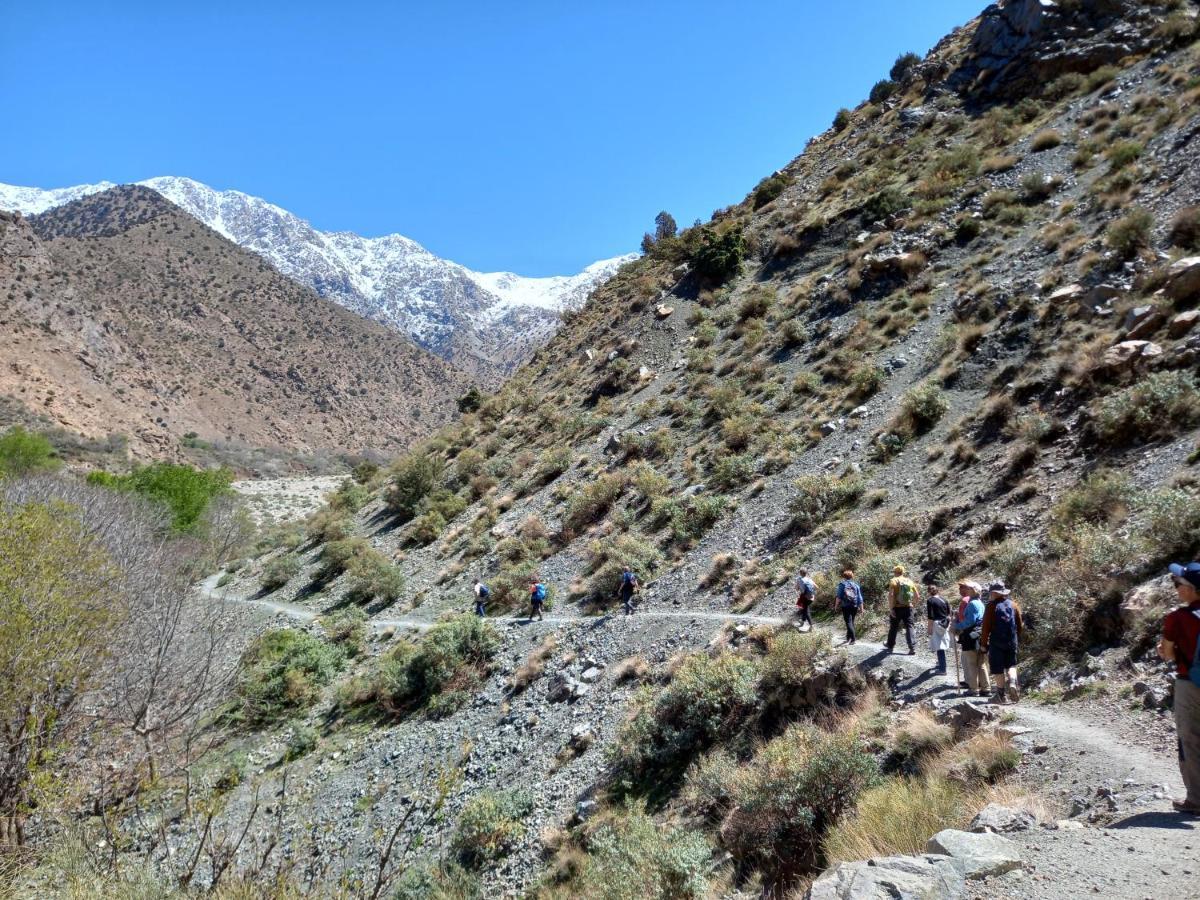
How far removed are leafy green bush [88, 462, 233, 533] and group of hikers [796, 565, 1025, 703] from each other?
39987 mm

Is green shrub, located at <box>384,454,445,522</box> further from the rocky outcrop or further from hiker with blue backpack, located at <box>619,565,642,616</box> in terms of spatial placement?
the rocky outcrop

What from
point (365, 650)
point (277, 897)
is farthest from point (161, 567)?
point (277, 897)

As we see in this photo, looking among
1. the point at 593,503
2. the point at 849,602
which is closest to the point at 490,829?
the point at 849,602

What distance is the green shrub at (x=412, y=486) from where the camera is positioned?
30953 millimetres

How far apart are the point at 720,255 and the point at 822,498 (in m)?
21.3

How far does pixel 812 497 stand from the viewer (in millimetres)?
15172

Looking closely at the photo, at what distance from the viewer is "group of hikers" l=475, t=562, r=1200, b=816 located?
4.36 meters

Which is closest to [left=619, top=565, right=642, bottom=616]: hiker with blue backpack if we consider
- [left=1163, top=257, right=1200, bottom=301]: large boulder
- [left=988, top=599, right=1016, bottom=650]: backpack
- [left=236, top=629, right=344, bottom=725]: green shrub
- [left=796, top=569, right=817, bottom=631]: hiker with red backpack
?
[left=796, top=569, right=817, bottom=631]: hiker with red backpack

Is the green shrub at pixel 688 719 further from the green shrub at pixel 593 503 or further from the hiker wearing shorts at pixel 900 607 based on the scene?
the green shrub at pixel 593 503

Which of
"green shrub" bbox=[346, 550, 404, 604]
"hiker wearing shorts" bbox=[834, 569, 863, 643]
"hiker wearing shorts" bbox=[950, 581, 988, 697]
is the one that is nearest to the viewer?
"hiker wearing shorts" bbox=[950, 581, 988, 697]

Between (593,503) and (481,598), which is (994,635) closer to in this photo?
(481,598)

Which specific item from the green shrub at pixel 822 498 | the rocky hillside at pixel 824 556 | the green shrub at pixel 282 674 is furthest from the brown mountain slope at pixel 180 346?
the green shrub at pixel 822 498

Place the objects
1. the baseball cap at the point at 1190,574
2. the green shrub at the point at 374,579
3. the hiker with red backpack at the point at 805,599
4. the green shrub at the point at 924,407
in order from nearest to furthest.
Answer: the baseball cap at the point at 1190,574 → the hiker with red backpack at the point at 805,599 → the green shrub at the point at 924,407 → the green shrub at the point at 374,579

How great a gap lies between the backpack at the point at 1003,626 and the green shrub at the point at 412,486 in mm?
26771
